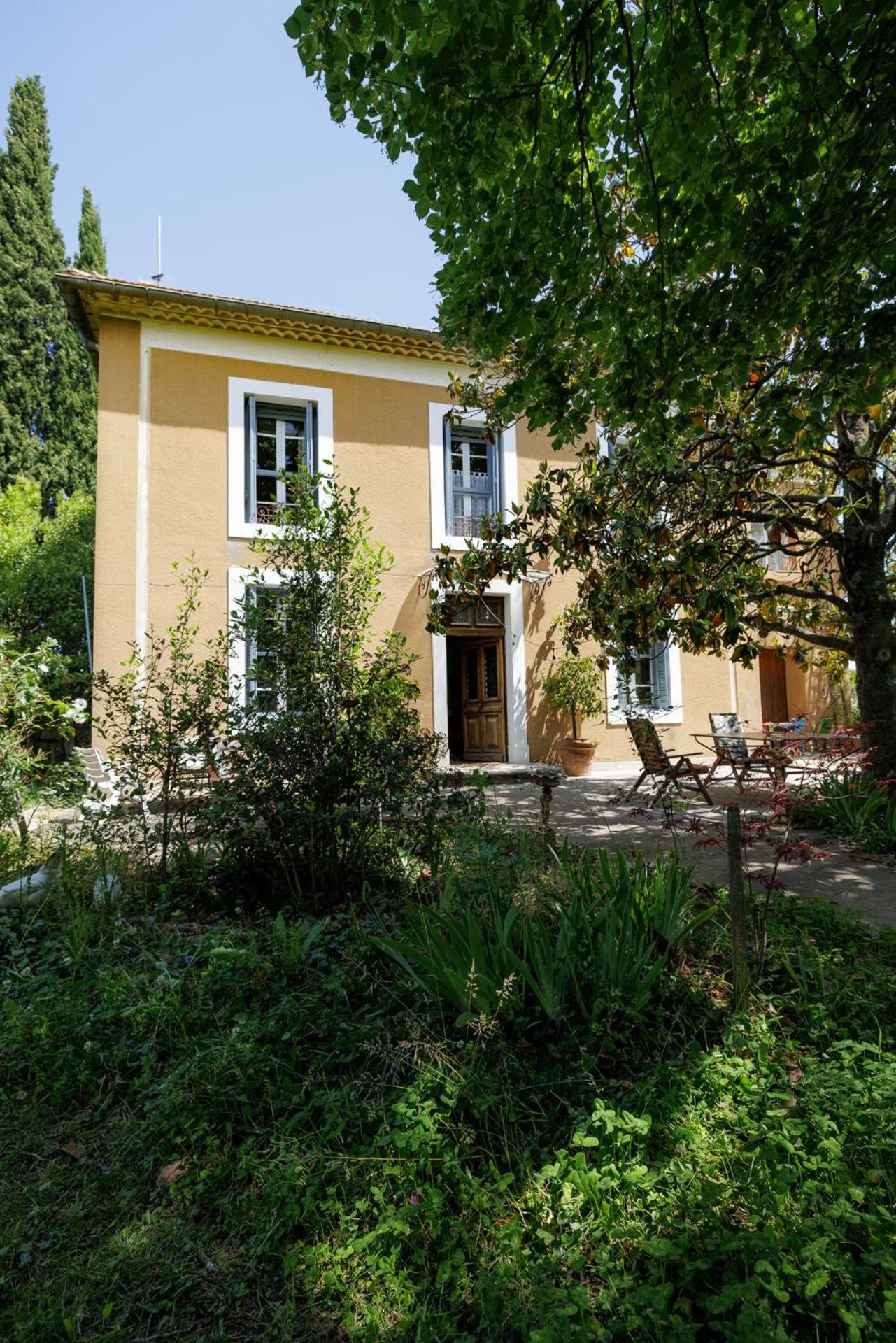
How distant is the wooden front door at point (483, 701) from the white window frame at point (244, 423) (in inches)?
148

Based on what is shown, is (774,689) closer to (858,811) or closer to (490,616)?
(490,616)

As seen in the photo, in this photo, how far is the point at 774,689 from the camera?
17375 millimetres

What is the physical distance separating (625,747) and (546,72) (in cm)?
1047

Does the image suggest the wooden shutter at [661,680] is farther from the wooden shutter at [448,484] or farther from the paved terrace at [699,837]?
the wooden shutter at [448,484]

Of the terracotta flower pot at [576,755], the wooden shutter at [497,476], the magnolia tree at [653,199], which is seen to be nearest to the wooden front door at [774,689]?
the terracotta flower pot at [576,755]

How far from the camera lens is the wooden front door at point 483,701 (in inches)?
473

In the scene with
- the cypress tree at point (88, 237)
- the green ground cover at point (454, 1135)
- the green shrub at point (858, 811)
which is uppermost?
the cypress tree at point (88, 237)

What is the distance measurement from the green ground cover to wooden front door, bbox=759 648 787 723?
1481cm

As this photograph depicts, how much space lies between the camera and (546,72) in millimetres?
2855

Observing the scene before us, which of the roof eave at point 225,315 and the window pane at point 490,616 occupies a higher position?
the roof eave at point 225,315

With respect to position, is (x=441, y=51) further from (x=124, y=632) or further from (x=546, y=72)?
(x=124, y=632)

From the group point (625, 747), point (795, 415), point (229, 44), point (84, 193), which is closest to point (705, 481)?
point (795, 415)

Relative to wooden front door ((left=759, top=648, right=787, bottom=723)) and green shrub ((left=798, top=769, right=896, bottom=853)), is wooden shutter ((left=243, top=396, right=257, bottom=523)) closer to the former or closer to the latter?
green shrub ((left=798, top=769, right=896, bottom=853))

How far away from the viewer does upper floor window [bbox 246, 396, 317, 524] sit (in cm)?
1084
